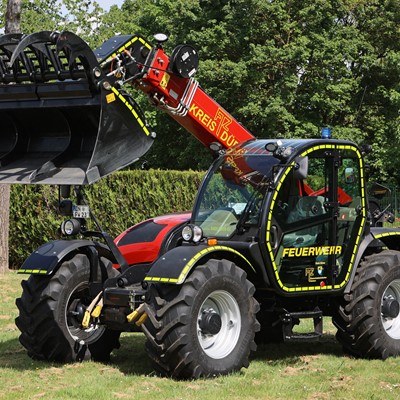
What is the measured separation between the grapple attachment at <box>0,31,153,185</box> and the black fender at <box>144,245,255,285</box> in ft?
3.20

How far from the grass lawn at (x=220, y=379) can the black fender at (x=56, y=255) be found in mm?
948

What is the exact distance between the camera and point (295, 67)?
32.8m

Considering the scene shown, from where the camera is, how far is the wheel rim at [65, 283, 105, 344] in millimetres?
8891

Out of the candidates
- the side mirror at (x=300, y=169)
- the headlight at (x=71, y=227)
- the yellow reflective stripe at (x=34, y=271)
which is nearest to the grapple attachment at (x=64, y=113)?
the headlight at (x=71, y=227)

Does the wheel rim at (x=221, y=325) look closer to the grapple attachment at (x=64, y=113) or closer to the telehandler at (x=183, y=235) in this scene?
the telehandler at (x=183, y=235)

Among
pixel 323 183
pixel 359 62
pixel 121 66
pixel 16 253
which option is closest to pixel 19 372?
pixel 121 66

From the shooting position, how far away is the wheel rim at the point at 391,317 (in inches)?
377

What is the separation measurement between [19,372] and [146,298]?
1.45 metres

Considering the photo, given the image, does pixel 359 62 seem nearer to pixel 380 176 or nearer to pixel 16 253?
pixel 380 176

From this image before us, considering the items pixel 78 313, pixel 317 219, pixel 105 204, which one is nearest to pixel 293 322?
pixel 317 219

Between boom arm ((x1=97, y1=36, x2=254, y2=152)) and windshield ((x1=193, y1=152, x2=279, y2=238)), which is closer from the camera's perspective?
boom arm ((x1=97, y1=36, x2=254, y2=152))

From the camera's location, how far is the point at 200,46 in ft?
109

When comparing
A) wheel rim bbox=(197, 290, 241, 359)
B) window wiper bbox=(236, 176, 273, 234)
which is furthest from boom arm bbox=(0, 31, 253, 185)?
wheel rim bbox=(197, 290, 241, 359)

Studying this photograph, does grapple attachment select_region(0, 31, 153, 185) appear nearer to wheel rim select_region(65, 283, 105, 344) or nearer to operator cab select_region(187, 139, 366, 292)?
operator cab select_region(187, 139, 366, 292)
